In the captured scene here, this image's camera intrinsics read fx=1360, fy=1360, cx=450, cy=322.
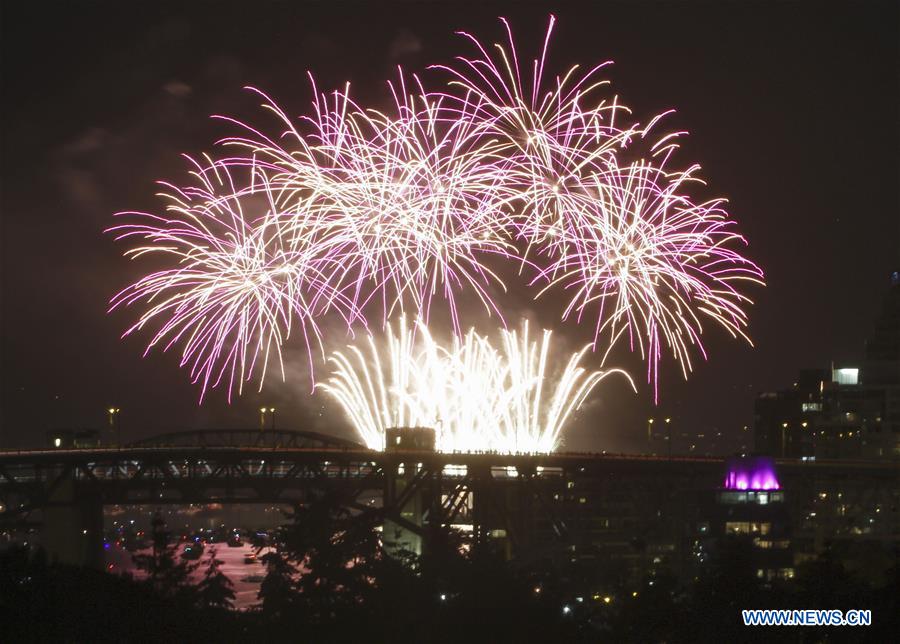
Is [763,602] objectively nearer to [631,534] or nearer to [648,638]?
[648,638]

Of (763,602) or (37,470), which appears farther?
(37,470)

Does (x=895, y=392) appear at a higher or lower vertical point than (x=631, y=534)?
higher

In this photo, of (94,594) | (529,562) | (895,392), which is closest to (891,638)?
(94,594)

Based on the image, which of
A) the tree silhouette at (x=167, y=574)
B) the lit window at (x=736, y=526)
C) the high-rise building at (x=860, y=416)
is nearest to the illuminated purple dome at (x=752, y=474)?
the lit window at (x=736, y=526)

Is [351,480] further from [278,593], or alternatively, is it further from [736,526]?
[278,593]

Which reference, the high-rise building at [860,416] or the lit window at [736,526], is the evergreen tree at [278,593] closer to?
the lit window at [736,526]

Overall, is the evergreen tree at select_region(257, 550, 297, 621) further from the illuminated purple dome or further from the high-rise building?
the high-rise building

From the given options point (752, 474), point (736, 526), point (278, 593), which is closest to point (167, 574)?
point (278, 593)

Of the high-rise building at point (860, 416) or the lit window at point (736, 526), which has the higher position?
the high-rise building at point (860, 416)
